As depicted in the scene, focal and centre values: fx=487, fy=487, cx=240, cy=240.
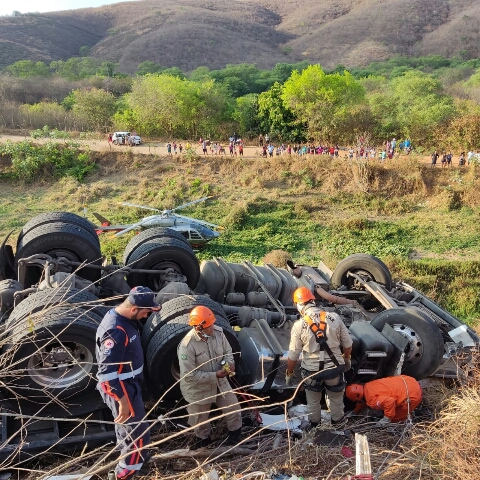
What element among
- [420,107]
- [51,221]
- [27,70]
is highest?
[27,70]

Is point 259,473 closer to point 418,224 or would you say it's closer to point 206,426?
point 206,426

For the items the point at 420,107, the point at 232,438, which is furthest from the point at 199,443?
the point at 420,107

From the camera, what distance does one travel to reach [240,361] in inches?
193

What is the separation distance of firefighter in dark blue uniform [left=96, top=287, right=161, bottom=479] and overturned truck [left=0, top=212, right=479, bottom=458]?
0.18 metres

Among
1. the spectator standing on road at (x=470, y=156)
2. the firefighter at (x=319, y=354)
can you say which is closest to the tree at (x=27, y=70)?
the spectator standing on road at (x=470, y=156)

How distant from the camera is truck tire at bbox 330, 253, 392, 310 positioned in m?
7.32

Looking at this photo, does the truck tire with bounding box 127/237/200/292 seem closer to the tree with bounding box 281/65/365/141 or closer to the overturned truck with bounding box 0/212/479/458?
the overturned truck with bounding box 0/212/479/458

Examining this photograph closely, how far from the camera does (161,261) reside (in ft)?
21.4

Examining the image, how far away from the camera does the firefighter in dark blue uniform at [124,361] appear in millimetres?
3643

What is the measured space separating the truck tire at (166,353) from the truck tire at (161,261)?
5.94ft

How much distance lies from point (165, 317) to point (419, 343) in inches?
108

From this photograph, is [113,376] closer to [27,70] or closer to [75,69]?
[27,70]

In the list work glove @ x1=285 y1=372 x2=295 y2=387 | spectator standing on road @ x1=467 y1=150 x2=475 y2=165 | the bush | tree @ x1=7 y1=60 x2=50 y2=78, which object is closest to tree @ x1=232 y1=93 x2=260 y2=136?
the bush

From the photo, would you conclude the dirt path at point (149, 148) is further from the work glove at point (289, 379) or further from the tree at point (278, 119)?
the work glove at point (289, 379)
